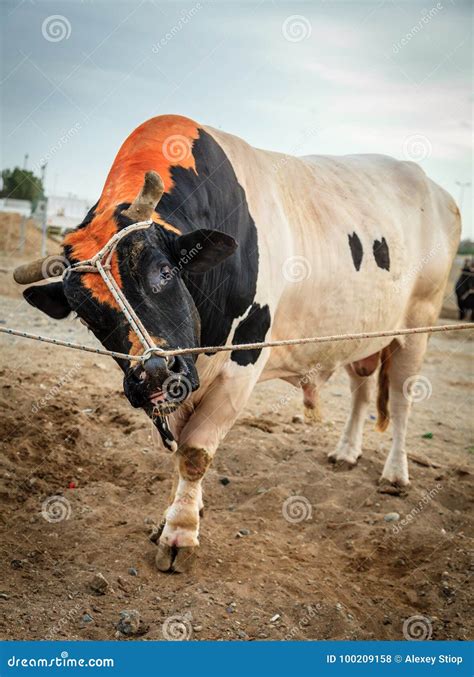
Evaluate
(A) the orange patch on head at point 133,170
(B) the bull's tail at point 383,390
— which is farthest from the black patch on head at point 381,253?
(A) the orange patch on head at point 133,170

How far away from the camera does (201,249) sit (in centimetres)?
355

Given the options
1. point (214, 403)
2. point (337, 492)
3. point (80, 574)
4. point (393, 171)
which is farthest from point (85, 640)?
point (393, 171)

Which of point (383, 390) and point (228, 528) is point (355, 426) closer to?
point (383, 390)

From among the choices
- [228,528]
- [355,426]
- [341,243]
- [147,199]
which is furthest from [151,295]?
[355,426]

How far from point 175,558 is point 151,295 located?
5.57ft

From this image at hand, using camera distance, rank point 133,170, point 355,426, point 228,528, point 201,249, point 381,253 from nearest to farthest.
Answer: point 201,249 → point 133,170 → point 228,528 → point 381,253 → point 355,426

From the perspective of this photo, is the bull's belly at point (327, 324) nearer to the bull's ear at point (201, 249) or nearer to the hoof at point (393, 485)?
the hoof at point (393, 485)

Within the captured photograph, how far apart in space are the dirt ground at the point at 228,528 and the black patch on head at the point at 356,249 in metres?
1.79

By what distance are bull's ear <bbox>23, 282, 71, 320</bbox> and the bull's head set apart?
9 cm

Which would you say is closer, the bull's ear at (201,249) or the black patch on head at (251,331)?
the bull's ear at (201,249)

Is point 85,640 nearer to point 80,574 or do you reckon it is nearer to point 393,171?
point 80,574

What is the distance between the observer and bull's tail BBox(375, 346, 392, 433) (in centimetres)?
664

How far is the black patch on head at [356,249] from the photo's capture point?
5.41 metres

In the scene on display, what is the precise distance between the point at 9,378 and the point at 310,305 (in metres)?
3.05
